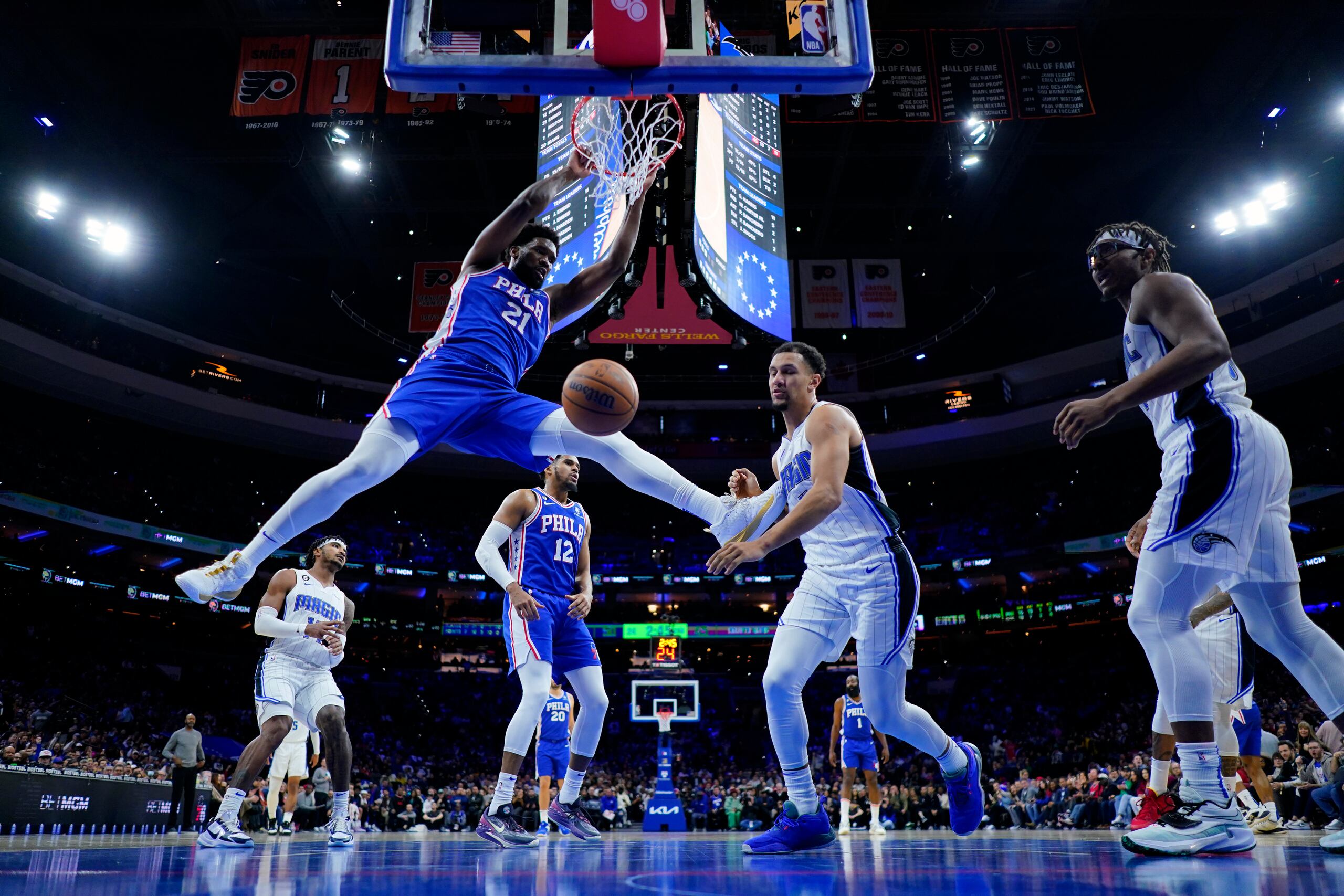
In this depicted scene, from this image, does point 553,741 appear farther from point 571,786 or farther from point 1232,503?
point 1232,503

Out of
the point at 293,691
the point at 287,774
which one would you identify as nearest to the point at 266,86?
the point at 287,774

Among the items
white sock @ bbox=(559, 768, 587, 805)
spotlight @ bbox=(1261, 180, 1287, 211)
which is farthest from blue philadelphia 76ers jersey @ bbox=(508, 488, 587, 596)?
spotlight @ bbox=(1261, 180, 1287, 211)

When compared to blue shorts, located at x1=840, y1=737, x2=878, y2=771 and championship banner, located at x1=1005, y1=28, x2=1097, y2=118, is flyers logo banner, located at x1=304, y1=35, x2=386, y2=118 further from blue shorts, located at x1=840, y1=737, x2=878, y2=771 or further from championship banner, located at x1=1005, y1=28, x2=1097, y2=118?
blue shorts, located at x1=840, y1=737, x2=878, y2=771

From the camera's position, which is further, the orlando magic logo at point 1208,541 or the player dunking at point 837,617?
the player dunking at point 837,617

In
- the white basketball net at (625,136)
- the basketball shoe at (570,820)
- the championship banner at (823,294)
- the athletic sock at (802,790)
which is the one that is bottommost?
the basketball shoe at (570,820)

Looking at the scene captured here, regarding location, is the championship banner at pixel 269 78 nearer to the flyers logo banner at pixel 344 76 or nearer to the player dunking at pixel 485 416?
the flyers logo banner at pixel 344 76

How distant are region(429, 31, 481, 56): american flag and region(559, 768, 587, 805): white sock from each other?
15.8 ft

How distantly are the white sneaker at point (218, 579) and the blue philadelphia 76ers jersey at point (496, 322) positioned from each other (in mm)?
1296

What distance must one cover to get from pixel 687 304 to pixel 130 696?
19388 mm

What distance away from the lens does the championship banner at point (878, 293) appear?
17.7 metres

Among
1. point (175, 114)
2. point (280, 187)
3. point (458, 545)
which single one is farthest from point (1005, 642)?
point (175, 114)

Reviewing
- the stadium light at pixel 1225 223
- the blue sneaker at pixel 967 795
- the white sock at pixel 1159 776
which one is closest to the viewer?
the blue sneaker at pixel 967 795

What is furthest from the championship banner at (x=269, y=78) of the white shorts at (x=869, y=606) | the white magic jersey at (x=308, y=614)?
the white shorts at (x=869, y=606)

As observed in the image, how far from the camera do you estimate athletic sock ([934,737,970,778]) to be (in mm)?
4492
